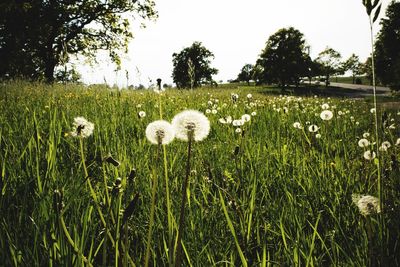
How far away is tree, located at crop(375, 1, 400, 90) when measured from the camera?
36.4m

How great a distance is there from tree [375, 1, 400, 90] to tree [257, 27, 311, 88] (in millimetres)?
13754

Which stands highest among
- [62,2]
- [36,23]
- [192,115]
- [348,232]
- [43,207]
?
[62,2]

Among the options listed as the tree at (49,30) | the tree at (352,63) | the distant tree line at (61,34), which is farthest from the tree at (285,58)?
the tree at (352,63)

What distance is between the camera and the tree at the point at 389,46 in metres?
36.4

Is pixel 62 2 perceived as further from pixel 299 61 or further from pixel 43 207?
pixel 299 61

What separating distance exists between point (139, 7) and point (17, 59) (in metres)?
12.8

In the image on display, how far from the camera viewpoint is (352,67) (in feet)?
296

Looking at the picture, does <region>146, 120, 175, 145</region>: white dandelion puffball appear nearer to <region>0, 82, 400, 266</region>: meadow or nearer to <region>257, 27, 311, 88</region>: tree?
<region>0, 82, 400, 266</region>: meadow

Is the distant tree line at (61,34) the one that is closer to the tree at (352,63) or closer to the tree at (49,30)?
the tree at (49,30)

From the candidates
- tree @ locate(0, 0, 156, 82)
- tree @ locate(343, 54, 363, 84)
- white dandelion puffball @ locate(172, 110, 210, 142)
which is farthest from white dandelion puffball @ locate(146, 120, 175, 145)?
tree @ locate(343, 54, 363, 84)

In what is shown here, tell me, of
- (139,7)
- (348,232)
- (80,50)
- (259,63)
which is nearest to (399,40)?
(259,63)

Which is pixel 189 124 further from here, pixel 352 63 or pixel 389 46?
pixel 352 63

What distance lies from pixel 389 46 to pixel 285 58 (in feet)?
55.1

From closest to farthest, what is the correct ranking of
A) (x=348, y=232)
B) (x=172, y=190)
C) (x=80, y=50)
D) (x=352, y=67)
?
(x=348, y=232), (x=172, y=190), (x=80, y=50), (x=352, y=67)
